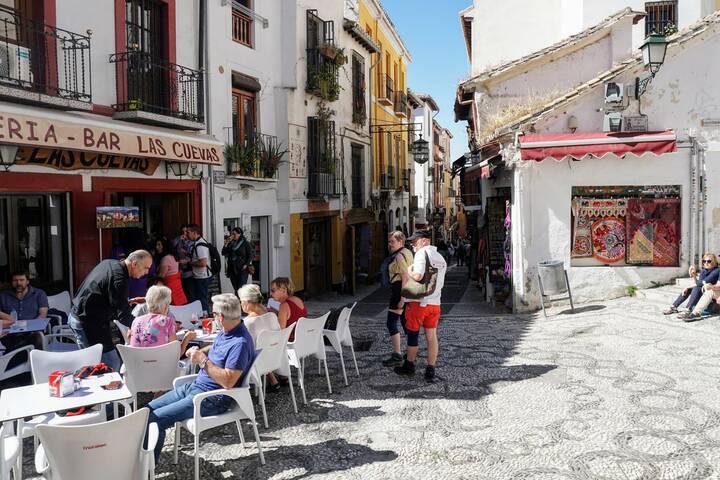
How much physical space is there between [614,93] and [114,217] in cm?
906

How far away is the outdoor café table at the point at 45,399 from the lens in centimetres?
437

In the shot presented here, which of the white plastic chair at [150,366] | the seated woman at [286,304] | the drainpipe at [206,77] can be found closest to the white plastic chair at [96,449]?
A: the white plastic chair at [150,366]

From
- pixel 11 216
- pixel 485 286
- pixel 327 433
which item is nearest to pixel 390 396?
pixel 327 433

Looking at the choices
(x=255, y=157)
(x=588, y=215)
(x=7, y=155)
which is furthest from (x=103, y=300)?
(x=588, y=215)

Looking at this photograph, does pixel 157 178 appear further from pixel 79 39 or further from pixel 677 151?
pixel 677 151

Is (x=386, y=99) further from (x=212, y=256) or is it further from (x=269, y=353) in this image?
(x=269, y=353)

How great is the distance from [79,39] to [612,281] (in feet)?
33.2

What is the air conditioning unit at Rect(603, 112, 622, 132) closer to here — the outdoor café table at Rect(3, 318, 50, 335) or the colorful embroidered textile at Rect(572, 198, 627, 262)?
the colorful embroidered textile at Rect(572, 198, 627, 262)

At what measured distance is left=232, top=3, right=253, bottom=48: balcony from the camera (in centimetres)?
1370

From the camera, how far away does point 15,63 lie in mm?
8141

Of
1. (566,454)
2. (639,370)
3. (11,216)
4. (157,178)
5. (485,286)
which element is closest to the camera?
(566,454)

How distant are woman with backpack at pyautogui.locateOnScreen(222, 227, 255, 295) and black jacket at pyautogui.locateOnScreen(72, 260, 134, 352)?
225 inches

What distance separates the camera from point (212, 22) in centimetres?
1258

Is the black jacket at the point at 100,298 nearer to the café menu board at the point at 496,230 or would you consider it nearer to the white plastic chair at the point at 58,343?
Answer: the white plastic chair at the point at 58,343
